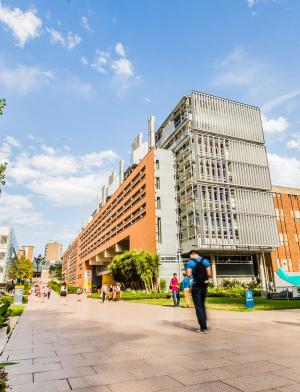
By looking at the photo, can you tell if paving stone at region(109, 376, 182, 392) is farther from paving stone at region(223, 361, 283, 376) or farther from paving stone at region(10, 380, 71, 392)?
paving stone at region(223, 361, 283, 376)

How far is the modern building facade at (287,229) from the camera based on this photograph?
2067 inches

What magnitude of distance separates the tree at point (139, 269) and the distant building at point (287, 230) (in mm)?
22758

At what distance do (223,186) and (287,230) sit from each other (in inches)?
708

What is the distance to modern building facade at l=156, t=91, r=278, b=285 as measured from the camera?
44.6 metres

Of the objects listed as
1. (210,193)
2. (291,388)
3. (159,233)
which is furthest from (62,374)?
(210,193)

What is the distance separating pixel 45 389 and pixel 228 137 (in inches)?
1943

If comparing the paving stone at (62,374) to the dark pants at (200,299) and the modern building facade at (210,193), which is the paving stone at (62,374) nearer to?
the dark pants at (200,299)

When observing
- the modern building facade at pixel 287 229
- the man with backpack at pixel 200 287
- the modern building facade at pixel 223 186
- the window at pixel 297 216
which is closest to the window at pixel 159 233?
the modern building facade at pixel 223 186

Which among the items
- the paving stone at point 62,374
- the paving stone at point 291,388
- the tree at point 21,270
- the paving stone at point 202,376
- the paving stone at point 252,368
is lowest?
the paving stone at point 62,374

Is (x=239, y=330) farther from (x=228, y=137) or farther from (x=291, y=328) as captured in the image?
(x=228, y=137)

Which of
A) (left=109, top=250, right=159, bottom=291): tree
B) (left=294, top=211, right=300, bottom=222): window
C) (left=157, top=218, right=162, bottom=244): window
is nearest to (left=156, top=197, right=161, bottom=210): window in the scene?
(left=157, top=218, right=162, bottom=244): window

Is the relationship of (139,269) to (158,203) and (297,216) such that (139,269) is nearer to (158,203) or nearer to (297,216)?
(158,203)

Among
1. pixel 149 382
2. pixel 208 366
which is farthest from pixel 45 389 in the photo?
pixel 208 366

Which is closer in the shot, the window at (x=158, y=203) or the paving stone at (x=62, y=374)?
the paving stone at (x=62, y=374)
